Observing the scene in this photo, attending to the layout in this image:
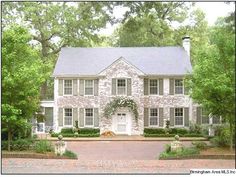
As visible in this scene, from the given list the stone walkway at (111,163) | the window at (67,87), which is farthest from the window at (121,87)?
the stone walkway at (111,163)

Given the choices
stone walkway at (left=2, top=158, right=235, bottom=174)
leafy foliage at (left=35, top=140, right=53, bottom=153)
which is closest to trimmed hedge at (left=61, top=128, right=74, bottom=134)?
leafy foliage at (left=35, top=140, right=53, bottom=153)

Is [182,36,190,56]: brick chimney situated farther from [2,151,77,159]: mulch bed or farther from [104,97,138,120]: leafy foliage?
[2,151,77,159]: mulch bed

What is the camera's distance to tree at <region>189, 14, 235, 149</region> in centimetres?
1391

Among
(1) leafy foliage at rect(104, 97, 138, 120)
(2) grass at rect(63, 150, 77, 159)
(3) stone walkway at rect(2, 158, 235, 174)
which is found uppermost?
(1) leafy foliage at rect(104, 97, 138, 120)

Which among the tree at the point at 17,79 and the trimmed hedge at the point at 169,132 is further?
the trimmed hedge at the point at 169,132

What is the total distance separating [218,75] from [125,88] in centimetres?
928

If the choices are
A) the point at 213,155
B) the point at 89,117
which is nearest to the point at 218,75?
the point at 213,155

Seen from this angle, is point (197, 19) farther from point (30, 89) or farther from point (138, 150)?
point (30, 89)

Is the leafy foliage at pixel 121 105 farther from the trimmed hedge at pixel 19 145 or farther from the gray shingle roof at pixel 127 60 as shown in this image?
the trimmed hedge at pixel 19 145

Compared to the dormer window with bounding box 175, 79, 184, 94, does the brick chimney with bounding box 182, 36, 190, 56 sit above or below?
above

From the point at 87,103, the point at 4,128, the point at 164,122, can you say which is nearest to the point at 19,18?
the point at 4,128

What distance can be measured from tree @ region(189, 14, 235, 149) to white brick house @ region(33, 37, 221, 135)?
6.56 m

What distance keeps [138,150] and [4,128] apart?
5007 millimetres

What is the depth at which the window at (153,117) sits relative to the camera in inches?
915
